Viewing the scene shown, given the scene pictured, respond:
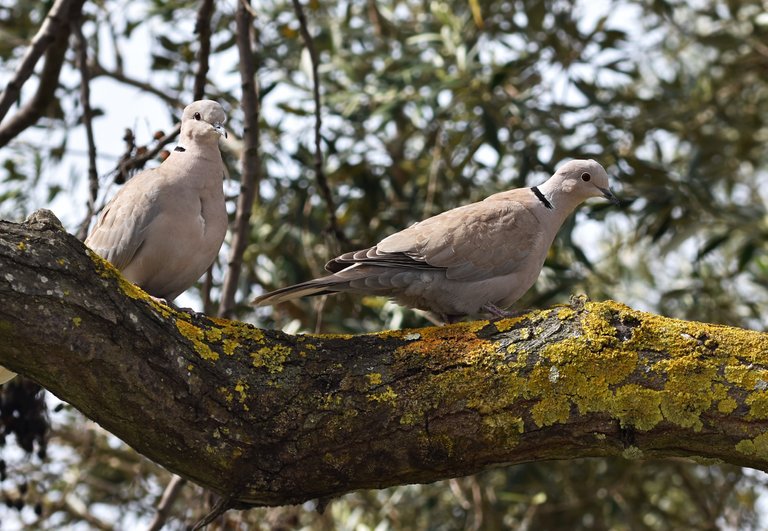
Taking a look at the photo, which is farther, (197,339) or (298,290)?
(298,290)

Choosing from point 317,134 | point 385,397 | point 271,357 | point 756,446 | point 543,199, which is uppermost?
point 317,134

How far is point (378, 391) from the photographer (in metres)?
3.19

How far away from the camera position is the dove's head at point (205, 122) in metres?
4.22

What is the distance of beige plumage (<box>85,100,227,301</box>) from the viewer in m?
3.98

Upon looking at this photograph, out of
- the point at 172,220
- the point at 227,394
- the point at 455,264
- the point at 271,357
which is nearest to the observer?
the point at 227,394

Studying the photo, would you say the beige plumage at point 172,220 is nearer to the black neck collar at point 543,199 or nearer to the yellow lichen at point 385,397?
the yellow lichen at point 385,397

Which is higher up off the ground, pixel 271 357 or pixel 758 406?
pixel 271 357

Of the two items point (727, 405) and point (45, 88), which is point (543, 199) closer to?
point (727, 405)

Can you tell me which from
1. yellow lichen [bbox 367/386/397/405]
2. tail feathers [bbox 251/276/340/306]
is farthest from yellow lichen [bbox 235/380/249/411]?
tail feathers [bbox 251/276/340/306]

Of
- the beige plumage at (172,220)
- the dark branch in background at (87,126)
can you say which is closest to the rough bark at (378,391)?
the beige plumage at (172,220)

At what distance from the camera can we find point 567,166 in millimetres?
4715

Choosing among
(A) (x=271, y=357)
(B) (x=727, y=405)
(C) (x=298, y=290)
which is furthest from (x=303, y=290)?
(B) (x=727, y=405)

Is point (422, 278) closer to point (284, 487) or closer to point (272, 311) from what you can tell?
point (284, 487)

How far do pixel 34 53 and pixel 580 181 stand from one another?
252cm
